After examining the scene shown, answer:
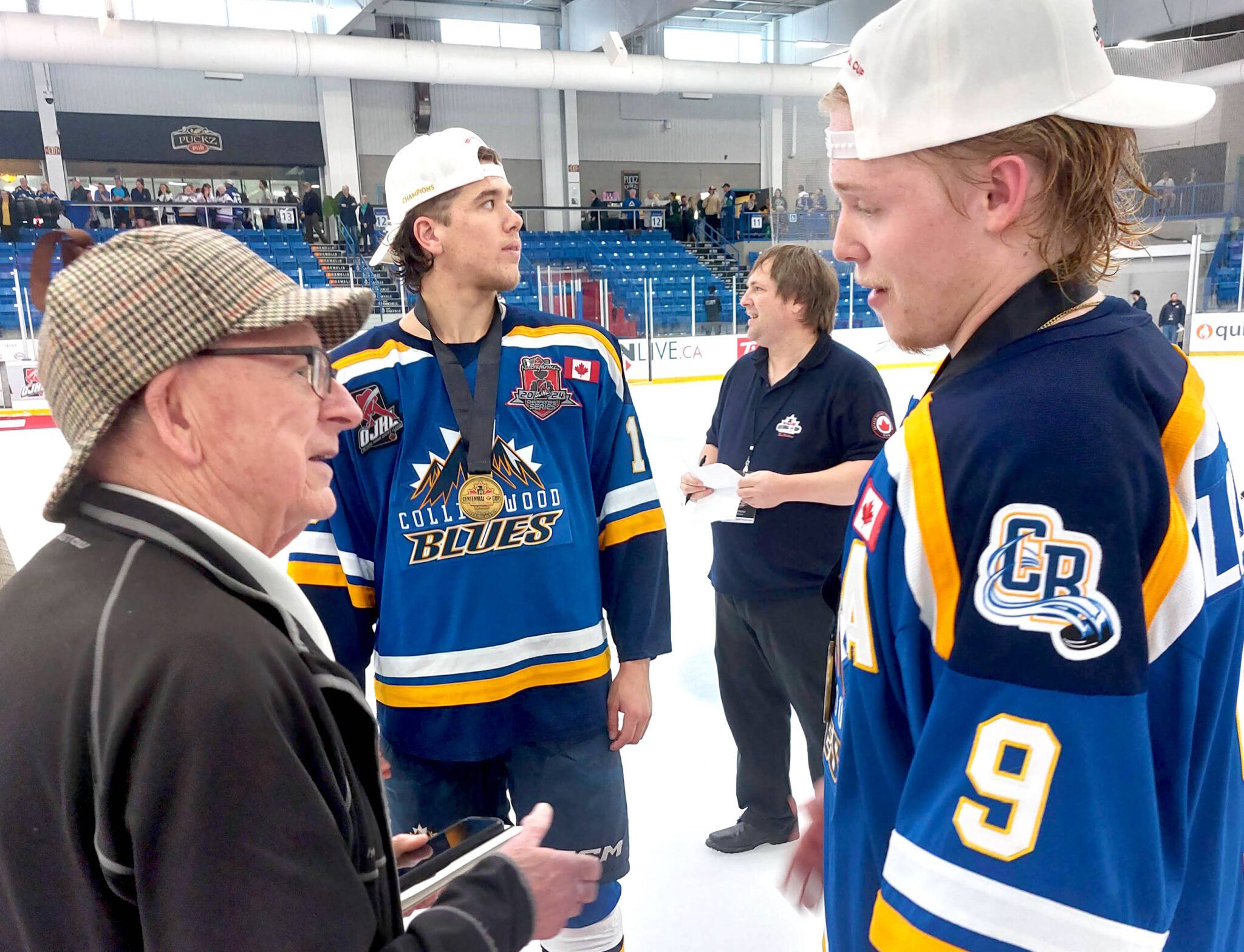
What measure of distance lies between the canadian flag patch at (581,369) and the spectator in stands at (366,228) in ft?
46.3

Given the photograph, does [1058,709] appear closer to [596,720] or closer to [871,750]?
[871,750]

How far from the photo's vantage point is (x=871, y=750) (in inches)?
35.6

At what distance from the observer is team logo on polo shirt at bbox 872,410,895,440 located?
230cm

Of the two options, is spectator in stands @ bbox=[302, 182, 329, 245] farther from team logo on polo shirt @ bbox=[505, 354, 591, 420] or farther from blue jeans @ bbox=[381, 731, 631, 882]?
blue jeans @ bbox=[381, 731, 631, 882]

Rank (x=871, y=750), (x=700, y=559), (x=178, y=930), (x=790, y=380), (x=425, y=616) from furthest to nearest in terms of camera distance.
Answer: (x=700, y=559)
(x=790, y=380)
(x=425, y=616)
(x=871, y=750)
(x=178, y=930)

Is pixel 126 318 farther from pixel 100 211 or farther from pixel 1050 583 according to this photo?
pixel 100 211

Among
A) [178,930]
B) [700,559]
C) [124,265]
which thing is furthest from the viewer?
[700,559]

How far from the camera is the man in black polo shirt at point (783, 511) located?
2.30 metres

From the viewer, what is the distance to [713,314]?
12.1 metres

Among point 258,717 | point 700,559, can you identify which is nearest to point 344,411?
point 258,717

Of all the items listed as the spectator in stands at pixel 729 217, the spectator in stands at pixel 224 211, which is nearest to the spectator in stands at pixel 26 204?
the spectator in stands at pixel 224 211

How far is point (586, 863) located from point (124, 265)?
76 centimetres

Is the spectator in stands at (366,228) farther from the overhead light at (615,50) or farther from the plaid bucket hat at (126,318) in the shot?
the plaid bucket hat at (126,318)

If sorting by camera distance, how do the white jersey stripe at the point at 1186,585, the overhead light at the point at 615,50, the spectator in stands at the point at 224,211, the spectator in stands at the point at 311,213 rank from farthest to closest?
the spectator in stands at the point at 311,213 < the spectator in stands at the point at 224,211 < the overhead light at the point at 615,50 < the white jersey stripe at the point at 1186,585
